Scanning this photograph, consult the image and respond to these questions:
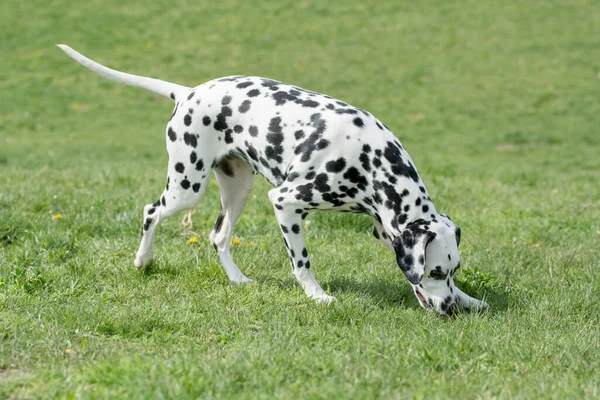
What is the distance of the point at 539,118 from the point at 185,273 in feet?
42.2

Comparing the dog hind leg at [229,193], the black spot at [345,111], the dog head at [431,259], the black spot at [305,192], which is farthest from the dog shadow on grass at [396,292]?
the black spot at [345,111]

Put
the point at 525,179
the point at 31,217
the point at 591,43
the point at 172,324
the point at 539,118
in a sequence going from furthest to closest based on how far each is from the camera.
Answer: the point at 591,43
the point at 539,118
the point at 525,179
the point at 31,217
the point at 172,324

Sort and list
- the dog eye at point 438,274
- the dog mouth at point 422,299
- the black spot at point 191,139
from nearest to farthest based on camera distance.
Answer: the dog eye at point 438,274, the dog mouth at point 422,299, the black spot at point 191,139

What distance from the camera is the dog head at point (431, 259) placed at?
480 cm

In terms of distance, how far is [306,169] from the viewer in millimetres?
5152

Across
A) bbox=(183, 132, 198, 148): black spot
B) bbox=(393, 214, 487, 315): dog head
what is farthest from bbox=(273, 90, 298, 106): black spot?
bbox=(393, 214, 487, 315): dog head

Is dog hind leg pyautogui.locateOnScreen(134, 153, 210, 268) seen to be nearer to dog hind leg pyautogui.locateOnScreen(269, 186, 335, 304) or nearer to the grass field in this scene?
the grass field

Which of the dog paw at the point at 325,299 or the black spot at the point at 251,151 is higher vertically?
the black spot at the point at 251,151

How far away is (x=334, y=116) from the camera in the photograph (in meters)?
5.21

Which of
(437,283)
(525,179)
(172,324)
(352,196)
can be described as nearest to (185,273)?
(172,324)

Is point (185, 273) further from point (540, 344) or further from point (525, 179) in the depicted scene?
point (525, 179)

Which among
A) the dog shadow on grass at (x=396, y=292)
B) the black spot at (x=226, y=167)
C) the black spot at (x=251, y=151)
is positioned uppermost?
the black spot at (x=251, y=151)

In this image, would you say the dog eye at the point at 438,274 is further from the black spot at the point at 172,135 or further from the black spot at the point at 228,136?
the black spot at the point at 172,135

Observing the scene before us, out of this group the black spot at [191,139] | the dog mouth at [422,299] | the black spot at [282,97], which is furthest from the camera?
the black spot at [191,139]
